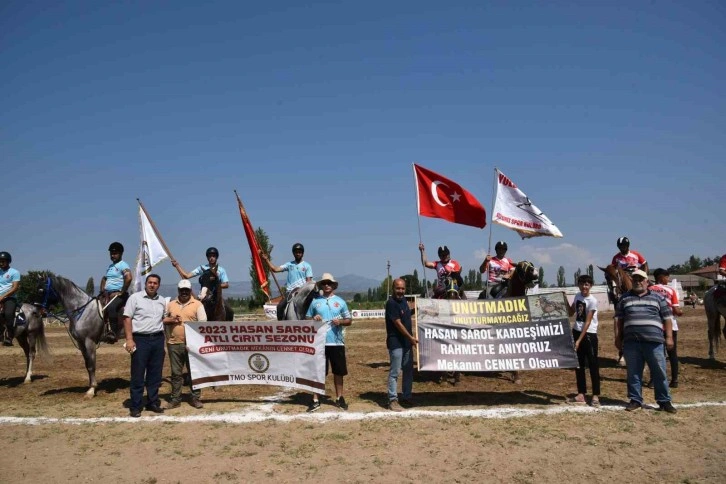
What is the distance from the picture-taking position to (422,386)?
10.2 metres

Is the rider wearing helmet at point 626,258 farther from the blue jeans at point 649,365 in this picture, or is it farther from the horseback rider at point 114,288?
the horseback rider at point 114,288

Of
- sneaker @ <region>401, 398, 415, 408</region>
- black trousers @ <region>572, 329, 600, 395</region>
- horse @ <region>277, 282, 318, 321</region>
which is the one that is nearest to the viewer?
black trousers @ <region>572, 329, 600, 395</region>

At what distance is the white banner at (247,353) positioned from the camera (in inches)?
346

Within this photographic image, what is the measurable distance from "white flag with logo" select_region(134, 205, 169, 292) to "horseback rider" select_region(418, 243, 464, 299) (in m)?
6.22

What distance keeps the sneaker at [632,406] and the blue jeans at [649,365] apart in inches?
2.0

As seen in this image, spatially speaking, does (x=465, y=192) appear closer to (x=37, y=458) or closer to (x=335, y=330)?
(x=335, y=330)

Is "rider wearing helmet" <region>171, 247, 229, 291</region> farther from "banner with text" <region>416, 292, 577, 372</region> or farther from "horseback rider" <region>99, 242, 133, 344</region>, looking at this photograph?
"banner with text" <region>416, 292, 577, 372</region>

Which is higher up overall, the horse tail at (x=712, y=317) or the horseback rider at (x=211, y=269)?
the horseback rider at (x=211, y=269)

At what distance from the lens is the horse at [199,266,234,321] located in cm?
1068

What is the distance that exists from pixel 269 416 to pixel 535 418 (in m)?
4.43

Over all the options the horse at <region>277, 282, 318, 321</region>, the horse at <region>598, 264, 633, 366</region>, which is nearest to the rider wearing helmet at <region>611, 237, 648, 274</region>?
the horse at <region>598, 264, 633, 366</region>

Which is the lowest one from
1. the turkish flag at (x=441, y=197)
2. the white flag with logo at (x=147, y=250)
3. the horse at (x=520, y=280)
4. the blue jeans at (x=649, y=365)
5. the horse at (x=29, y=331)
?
the blue jeans at (x=649, y=365)

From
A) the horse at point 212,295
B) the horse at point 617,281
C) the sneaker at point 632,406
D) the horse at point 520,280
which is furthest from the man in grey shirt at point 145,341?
the horse at point 617,281

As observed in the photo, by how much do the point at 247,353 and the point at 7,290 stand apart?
6934mm
